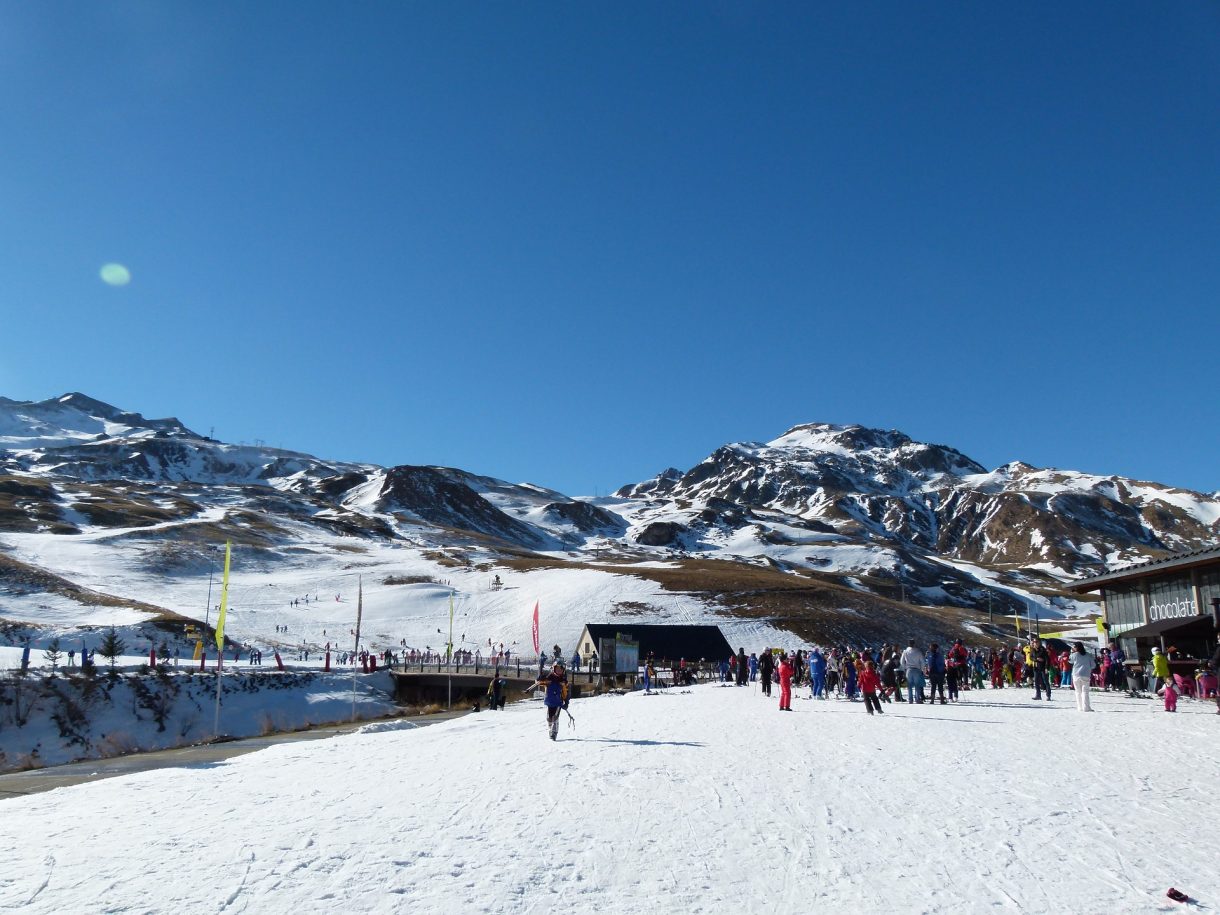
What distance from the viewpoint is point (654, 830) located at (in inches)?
367

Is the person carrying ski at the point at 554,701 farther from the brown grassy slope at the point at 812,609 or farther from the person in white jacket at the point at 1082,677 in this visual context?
the brown grassy slope at the point at 812,609

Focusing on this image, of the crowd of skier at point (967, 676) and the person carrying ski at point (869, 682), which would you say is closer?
the person carrying ski at point (869, 682)

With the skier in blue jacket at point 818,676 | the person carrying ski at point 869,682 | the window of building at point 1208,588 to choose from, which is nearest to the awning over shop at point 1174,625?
the window of building at point 1208,588

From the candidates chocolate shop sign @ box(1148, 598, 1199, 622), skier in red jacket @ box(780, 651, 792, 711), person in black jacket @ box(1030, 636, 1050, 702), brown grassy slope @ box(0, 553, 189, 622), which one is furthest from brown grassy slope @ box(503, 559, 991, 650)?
skier in red jacket @ box(780, 651, 792, 711)

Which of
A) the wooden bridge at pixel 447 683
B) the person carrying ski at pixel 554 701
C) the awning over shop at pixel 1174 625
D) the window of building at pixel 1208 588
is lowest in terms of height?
the wooden bridge at pixel 447 683

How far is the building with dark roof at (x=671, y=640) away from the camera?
199 feet

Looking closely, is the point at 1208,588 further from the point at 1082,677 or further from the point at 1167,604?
the point at 1082,677

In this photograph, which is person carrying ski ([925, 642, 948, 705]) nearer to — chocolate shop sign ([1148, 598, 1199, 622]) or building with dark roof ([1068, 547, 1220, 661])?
building with dark roof ([1068, 547, 1220, 661])

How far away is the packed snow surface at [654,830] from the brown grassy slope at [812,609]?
210ft

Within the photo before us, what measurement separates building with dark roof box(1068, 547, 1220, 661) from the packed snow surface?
1339 cm

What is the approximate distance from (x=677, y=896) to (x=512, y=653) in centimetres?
6737

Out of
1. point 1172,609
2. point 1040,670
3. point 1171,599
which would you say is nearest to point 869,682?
point 1040,670

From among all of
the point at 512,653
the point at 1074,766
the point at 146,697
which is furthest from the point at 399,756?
the point at 512,653

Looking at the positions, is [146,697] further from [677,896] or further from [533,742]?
[677,896]
